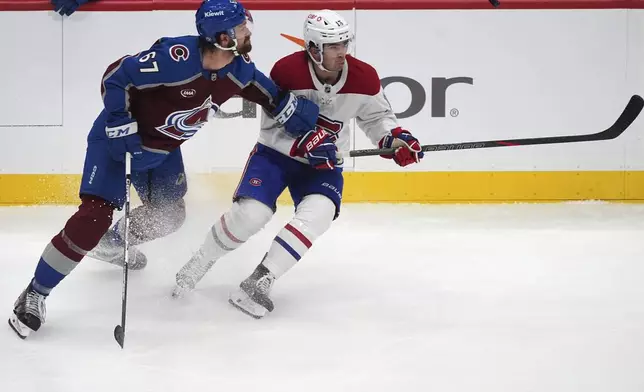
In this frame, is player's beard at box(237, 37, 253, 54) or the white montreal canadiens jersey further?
the white montreal canadiens jersey

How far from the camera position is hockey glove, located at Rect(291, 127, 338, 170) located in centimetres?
322

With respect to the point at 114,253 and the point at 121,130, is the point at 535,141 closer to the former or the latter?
the point at 121,130

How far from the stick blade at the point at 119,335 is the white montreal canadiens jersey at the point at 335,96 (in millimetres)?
930

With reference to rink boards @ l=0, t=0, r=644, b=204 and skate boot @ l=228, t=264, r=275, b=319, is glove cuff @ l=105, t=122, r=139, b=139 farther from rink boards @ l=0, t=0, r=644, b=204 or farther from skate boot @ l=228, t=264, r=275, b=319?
rink boards @ l=0, t=0, r=644, b=204

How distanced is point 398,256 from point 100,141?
5.12 feet

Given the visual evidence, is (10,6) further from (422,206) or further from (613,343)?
(613,343)

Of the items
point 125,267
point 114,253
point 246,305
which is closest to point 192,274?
point 246,305

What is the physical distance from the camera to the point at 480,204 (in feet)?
18.1

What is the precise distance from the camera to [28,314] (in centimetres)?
283

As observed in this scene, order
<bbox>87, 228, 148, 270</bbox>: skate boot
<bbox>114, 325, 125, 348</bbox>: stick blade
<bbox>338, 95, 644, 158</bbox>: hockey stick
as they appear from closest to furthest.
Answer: <bbox>114, 325, 125, 348</bbox>: stick blade, <bbox>338, 95, 644, 158</bbox>: hockey stick, <bbox>87, 228, 148, 270</bbox>: skate boot

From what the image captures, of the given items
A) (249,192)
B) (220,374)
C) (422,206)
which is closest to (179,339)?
(220,374)

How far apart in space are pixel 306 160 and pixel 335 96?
0.25 m

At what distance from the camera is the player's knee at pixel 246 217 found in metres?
3.16

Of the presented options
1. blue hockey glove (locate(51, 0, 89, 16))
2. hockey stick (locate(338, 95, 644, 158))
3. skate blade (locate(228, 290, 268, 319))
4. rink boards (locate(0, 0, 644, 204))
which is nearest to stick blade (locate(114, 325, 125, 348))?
skate blade (locate(228, 290, 268, 319))
